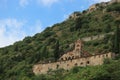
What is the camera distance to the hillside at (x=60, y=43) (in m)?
90.4

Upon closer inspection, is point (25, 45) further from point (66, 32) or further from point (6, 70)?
point (6, 70)

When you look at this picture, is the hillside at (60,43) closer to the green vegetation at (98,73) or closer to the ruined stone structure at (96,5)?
the green vegetation at (98,73)

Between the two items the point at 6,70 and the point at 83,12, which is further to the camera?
the point at 83,12

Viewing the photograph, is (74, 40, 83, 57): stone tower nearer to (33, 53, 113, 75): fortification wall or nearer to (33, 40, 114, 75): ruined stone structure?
(33, 40, 114, 75): ruined stone structure

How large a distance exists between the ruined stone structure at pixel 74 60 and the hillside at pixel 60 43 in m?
1.98

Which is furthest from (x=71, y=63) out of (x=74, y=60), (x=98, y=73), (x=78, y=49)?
(x=98, y=73)

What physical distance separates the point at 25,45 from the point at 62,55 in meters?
31.6

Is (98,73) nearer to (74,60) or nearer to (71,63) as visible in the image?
(74,60)

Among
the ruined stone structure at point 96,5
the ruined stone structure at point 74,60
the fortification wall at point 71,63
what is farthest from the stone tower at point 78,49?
the ruined stone structure at point 96,5

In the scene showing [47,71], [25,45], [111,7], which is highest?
[111,7]

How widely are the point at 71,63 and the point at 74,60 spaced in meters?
0.66

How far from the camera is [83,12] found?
137625 mm

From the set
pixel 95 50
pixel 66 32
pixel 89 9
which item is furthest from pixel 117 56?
pixel 89 9

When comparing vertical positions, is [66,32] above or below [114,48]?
above
